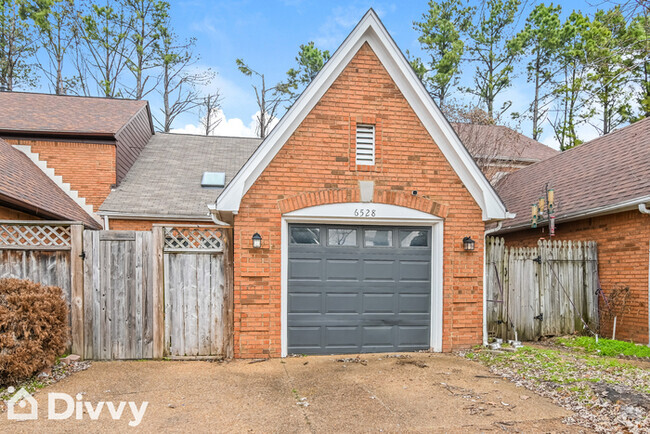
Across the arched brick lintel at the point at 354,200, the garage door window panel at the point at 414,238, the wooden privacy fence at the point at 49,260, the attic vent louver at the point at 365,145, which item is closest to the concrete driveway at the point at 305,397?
the wooden privacy fence at the point at 49,260

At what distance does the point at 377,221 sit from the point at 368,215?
9.5 inches

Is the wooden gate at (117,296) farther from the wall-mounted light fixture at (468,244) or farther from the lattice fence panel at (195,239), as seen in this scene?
the wall-mounted light fixture at (468,244)

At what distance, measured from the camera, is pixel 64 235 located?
22.3 feet

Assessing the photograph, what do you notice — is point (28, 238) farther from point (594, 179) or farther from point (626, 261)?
point (594, 179)

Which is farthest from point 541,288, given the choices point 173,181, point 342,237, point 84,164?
point 84,164

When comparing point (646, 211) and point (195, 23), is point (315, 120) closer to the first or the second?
point (646, 211)

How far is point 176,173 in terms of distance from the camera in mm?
14906

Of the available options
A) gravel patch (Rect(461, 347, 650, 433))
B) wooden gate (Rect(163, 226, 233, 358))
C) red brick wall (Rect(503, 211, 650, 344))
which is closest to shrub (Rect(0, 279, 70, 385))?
wooden gate (Rect(163, 226, 233, 358))

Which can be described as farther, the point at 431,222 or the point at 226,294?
the point at 431,222

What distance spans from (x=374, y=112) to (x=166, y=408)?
5.65 metres

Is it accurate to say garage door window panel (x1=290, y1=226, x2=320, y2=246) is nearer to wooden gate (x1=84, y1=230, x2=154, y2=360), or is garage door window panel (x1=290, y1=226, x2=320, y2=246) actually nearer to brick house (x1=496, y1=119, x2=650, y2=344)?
wooden gate (x1=84, y1=230, x2=154, y2=360)

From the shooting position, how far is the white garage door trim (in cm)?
720

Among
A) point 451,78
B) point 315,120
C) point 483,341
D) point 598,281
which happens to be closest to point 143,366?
point 315,120

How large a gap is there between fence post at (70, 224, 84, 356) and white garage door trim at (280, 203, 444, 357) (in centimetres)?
320
